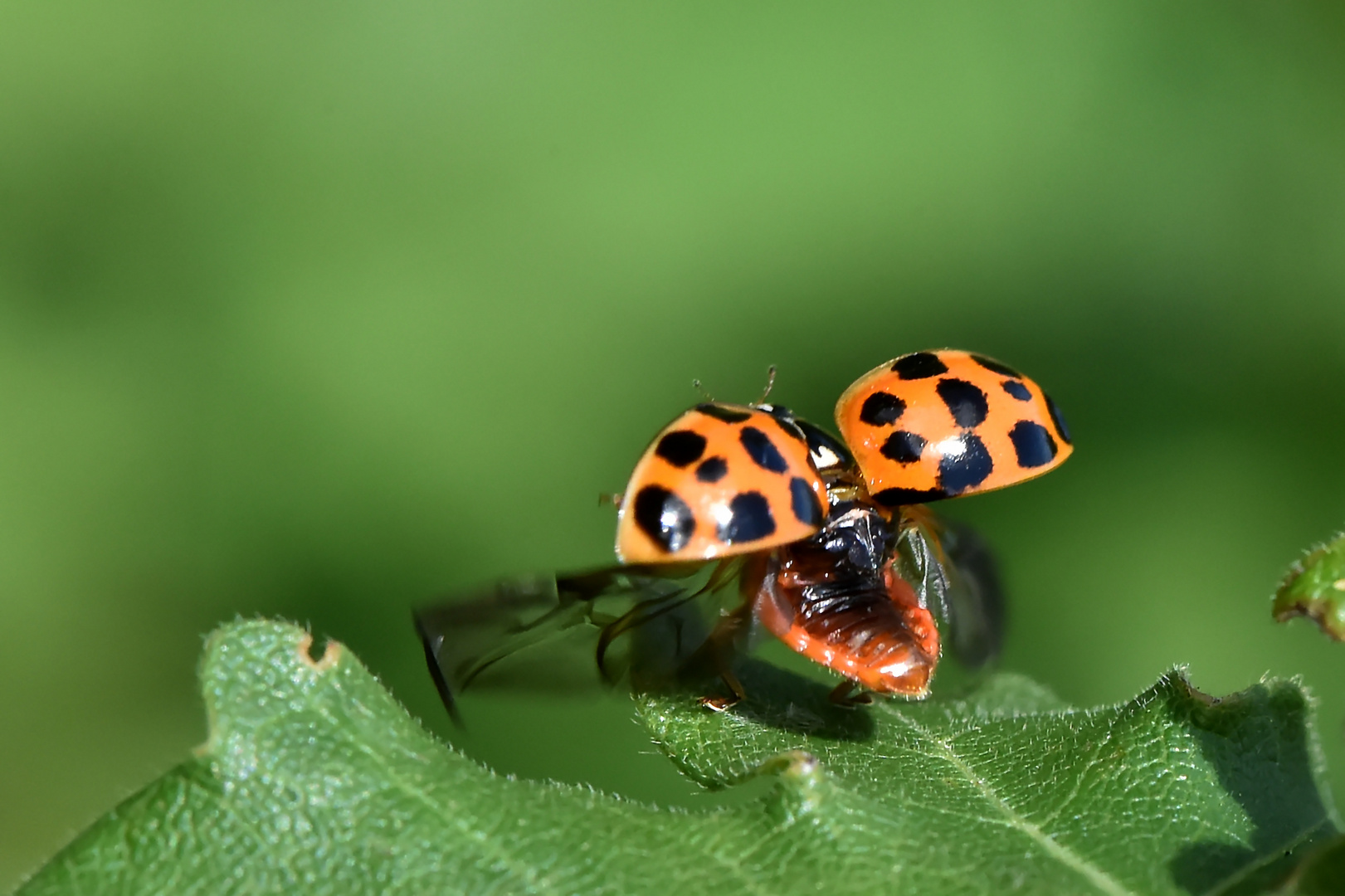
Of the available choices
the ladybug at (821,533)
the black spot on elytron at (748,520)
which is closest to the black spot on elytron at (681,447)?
the ladybug at (821,533)

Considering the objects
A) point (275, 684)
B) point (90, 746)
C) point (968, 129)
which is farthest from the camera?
point (968, 129)

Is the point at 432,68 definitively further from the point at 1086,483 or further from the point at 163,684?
the point at 1086,483

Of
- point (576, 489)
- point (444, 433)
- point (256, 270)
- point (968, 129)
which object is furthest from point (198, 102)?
point (968, 129)

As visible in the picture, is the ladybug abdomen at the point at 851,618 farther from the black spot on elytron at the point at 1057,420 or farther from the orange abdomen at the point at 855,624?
the black spot on elytron at the point at 1057,420

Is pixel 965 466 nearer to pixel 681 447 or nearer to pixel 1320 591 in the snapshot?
pixel 681 447

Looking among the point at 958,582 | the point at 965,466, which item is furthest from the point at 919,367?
the point at 958,582

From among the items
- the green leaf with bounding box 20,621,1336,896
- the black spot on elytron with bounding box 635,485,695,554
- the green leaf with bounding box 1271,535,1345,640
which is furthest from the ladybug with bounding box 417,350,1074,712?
the green leaf with bounding box 1271,535,1345,640

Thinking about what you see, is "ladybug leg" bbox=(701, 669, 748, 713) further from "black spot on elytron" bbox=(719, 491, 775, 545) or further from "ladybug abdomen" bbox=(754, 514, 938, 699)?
"black spot on elytron" bbox=(719, 491, 775, 545)
